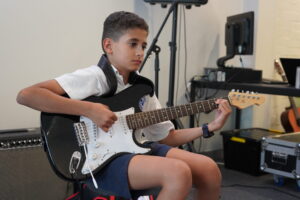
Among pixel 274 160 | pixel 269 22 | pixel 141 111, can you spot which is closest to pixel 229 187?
pixel 274 160

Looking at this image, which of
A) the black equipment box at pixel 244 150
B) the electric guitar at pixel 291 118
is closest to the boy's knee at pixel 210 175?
the black equipment box at pixel 244 150

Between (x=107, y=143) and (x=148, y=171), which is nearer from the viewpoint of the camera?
(x=148, y=171)

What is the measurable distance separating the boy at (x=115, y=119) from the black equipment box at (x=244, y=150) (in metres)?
1.19

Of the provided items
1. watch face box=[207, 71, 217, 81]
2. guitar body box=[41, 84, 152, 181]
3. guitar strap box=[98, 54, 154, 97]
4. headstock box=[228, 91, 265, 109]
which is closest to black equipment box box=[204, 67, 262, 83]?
watch face box=[207, 71, 217, 81]

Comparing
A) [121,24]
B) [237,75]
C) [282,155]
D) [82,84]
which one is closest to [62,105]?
[82,84]

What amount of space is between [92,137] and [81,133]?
0.04 meters

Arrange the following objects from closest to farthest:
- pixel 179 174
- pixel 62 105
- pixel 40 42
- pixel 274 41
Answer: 1. pixel 179 174
2. pixel 62 105
3. pixel 40 42
4. pixel 274 41

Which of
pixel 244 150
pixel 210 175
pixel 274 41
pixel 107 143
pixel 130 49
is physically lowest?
pixel 244 150

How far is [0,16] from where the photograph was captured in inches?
81.2

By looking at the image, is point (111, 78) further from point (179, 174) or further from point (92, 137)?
point (179, 174)

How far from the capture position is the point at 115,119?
123 centimetres

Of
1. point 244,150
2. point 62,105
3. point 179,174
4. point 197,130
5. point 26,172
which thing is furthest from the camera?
point 244,150

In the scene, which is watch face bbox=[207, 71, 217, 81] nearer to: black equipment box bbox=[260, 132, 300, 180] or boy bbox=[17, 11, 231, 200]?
black equipment box bbox=[260, 132, 300, 180]

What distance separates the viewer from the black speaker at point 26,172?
61.5 inches
